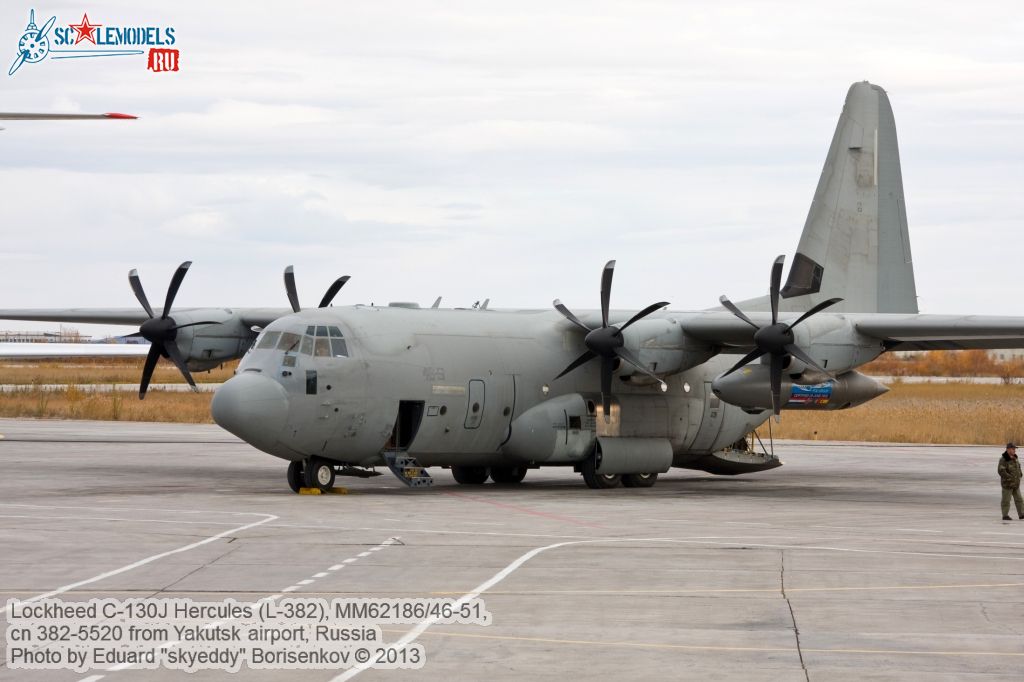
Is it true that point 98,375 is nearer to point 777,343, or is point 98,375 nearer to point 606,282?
point 606,282

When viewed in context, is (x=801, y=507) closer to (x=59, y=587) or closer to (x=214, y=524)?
(x=214, y=524)

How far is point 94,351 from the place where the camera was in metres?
55.4

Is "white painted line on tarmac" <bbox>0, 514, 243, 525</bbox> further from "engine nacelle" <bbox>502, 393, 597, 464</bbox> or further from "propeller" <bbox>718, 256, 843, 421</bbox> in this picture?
"propeller" <bbox>718, 256, 843, 421</bbox>

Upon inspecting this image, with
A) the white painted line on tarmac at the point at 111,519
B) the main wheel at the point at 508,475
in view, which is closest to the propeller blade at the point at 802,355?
the main wheel at the point at 508,475

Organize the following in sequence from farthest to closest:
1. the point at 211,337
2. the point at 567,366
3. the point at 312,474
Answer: the point at 211,337
the point at 567,366
the point at 312,474

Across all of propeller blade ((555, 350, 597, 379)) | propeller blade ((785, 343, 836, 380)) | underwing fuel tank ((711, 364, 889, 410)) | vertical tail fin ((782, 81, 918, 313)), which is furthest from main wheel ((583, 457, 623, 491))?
vertical tail fin ((782, 81, 918, 313))

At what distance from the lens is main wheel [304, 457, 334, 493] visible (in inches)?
1032

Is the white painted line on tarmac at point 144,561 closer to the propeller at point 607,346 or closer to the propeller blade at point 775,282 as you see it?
the propeller at point 607,346

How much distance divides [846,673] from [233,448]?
34061 millimetres

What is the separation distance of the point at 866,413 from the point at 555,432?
40.6 m

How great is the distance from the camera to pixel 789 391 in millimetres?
27297

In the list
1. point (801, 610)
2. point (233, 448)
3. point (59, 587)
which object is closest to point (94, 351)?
point (233, 448)

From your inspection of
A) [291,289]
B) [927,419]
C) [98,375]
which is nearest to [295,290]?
[291,289]

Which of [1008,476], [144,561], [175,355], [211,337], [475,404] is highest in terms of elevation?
[211,337]
